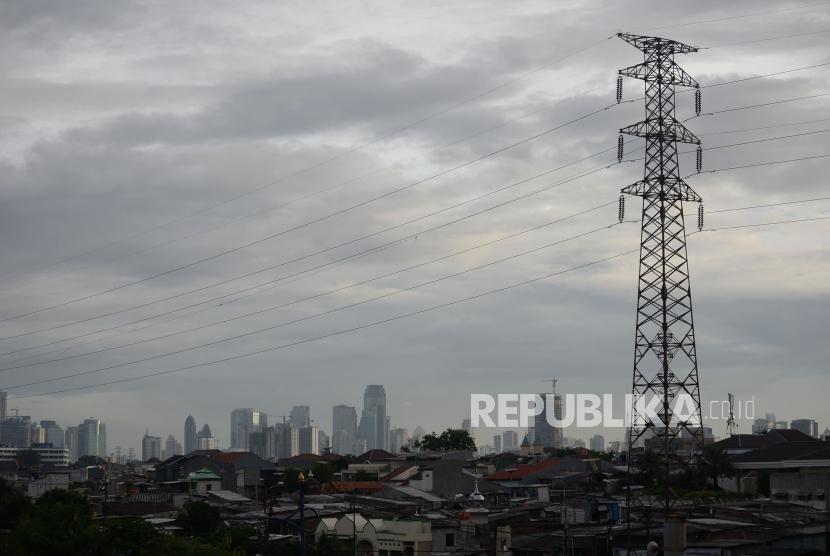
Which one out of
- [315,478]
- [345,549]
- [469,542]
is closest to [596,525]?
[469,542]

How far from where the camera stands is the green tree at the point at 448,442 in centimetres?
18775

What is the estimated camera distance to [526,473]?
13212cm

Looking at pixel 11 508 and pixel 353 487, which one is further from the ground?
pixel 11 508

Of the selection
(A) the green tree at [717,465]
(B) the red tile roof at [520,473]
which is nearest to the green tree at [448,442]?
(B) the red tile roof at [520,473]

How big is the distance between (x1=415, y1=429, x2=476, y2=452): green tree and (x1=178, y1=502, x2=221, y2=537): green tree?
108m

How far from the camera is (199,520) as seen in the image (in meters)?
77.0

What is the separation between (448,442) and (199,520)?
114 m

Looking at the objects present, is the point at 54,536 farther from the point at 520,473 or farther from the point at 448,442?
the point at 448,442

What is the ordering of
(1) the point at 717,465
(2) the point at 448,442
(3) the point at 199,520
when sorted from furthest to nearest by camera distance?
1. (2) the point at 448,442
2. (1) the point at 717,465
3. (3) the point at 199,520

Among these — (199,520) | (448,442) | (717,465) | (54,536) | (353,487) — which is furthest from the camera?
(448,442)

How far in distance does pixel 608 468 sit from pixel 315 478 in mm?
34868

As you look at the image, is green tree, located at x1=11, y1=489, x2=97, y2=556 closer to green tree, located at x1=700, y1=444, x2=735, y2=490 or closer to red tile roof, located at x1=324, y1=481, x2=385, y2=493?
red tile roof, located at x1=324, y1=481, x2=385, y2=493

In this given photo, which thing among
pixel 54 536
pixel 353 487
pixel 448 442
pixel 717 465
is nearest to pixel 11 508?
pixel 54 536

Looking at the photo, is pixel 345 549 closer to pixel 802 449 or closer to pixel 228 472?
pixel 802 449
